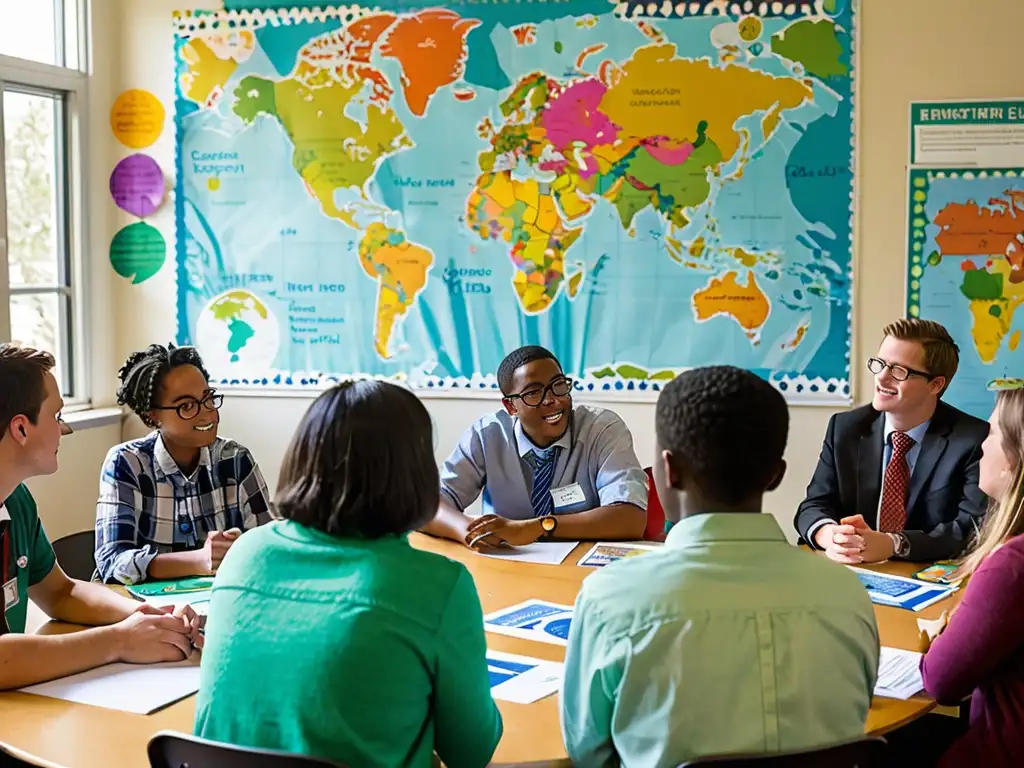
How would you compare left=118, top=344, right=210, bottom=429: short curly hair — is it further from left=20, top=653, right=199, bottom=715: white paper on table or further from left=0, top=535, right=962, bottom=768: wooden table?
left=0, top=535, right=962, bottom=768: wooden table

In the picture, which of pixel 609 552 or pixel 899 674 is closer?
pixel 899 674

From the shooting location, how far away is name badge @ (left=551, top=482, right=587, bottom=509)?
3.17 metres

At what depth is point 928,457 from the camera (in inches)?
120

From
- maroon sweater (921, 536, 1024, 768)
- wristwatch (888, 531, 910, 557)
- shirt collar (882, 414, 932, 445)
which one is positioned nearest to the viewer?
maroon sweater (921, 536, 1024, 768)

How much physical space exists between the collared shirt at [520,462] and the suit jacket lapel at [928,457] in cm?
74

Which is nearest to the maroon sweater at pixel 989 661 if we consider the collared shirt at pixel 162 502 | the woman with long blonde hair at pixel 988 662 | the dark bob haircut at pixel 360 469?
the woman with long blonde hair at pixel 988 662

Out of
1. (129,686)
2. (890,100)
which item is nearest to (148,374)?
(129,686)

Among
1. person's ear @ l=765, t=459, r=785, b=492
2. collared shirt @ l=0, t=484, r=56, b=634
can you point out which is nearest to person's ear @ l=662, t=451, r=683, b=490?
person's ear @ l=765, t=459, r=785, b=492

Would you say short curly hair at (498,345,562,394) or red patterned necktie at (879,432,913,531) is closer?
red patterned necktie at (879,432,913,531)

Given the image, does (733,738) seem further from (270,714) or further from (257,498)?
(257,498)

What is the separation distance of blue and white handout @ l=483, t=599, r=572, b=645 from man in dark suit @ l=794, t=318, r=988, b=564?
2.93 ft

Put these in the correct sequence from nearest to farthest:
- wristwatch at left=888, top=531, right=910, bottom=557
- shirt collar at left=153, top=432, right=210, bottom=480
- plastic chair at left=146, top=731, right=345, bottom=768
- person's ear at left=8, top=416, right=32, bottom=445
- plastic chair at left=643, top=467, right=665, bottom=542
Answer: plastic chair at left=146, top=731, right=345, bottom=768
person's ear at left=8, top=416, right=32, bottom=445
wristwatch at left=888, top=531, right=910, bottom=557
shirt collar at left=153, top=432, right=210, bottom=480
plastic chair at left=643, top=467, right=665, bottom=542

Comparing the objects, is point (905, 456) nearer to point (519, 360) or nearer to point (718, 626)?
point (519, 360)

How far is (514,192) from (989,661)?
2998 mm
